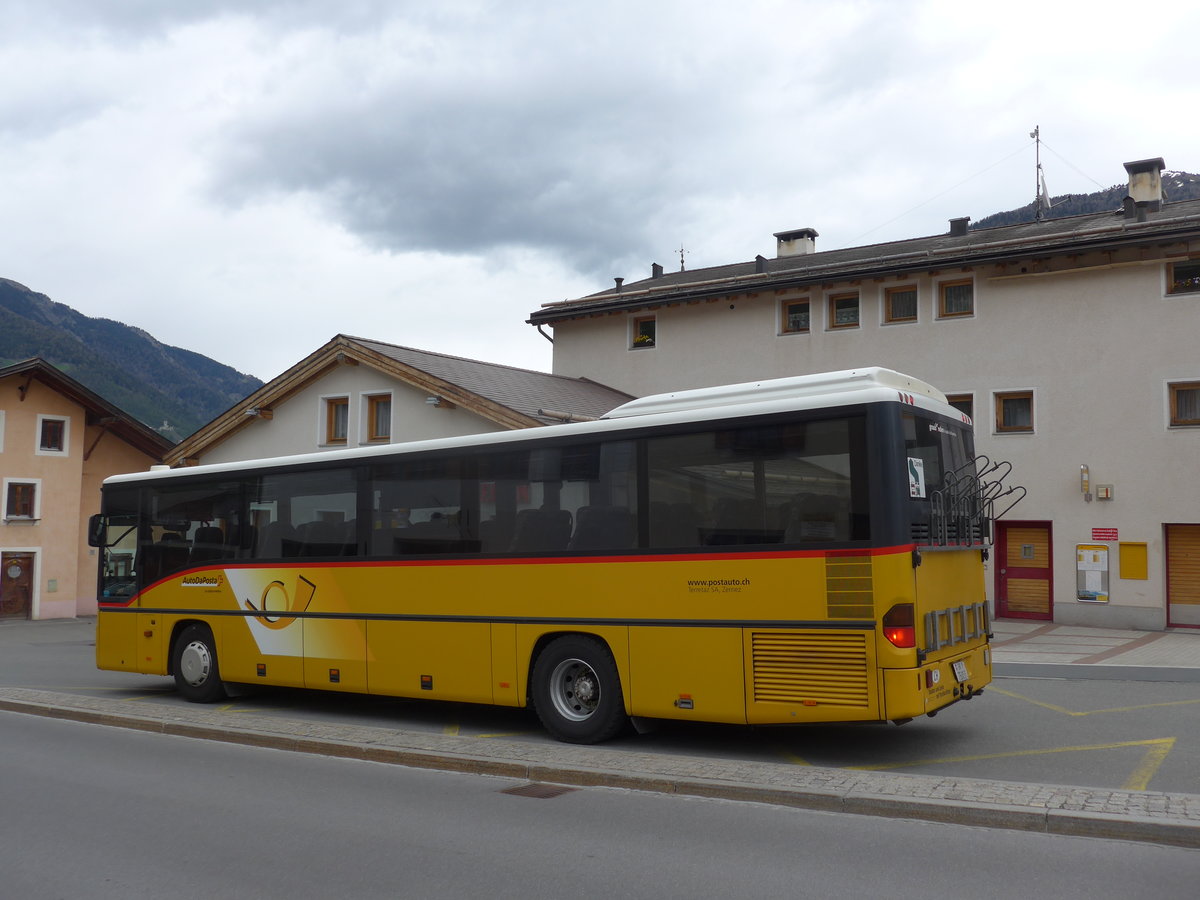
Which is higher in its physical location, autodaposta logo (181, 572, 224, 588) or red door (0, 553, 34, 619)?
autodaposta logo (181, 572, 224, 588)

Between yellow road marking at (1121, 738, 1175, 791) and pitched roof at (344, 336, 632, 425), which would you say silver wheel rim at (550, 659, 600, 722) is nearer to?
yellow road marking at (1121, 738, 1175, 791)

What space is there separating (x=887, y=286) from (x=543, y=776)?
2073 cm

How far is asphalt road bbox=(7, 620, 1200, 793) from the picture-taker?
28.7 feet

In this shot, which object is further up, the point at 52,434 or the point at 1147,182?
the point at 1147,182

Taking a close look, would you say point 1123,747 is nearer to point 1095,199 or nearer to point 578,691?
point 578,691

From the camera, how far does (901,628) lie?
842 cm

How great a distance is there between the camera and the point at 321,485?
12.5 metres

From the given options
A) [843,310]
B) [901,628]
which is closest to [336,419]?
[843,310]

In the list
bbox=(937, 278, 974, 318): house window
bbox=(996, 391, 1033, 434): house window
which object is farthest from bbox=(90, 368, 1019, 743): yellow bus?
bbox=(937, 278, 974, 318): house window

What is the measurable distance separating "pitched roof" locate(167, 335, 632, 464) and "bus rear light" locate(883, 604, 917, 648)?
15275 mm

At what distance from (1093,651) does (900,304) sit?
1056 cm

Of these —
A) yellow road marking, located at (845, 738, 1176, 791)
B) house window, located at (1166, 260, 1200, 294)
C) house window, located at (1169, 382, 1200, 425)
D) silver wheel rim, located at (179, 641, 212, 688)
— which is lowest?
yellow road marking, located at (845, 738, 1176, 791)

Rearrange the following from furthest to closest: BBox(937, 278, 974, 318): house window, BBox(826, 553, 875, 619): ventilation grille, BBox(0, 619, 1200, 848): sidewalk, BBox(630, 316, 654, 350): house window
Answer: BBox(630, 316, 654, 350): house window, BBox(937, 278, 974, 318): house window, BBox(826, 553, 875, 619): ventilation grille, BBox(0, 619, 1200, 848): sidewalk

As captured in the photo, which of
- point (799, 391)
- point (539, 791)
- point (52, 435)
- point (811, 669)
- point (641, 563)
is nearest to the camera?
point (539, 791)
